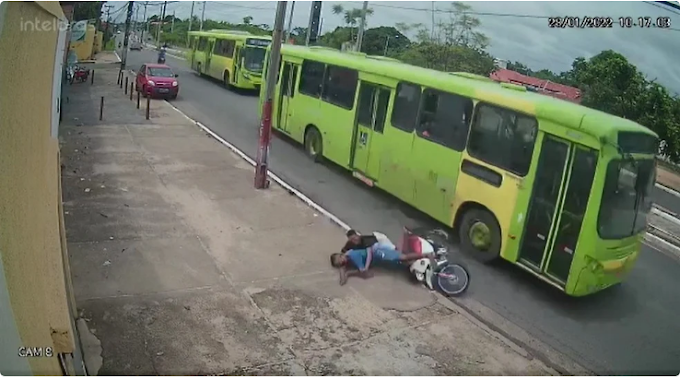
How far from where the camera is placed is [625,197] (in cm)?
638

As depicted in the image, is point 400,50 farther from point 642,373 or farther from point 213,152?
point 642,373

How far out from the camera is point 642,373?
224 inches

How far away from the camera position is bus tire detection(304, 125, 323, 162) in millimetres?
11414

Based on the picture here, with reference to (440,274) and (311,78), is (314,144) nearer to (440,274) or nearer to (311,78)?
(311,78)

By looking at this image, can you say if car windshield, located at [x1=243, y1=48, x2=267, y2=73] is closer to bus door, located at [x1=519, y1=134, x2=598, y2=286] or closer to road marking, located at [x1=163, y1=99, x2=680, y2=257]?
road marking, located at [x1=163, y1=99, x2=680, y2=257]

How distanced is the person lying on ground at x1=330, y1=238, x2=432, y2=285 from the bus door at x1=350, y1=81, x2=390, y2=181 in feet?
8.63

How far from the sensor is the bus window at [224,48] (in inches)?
838

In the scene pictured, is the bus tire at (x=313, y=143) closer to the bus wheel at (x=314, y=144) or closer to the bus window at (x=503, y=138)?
the bus wheel at (x=314, y=144)

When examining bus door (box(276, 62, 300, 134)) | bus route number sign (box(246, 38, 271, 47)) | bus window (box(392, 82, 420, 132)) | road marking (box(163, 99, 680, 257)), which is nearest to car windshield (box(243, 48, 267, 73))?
bus route number sign (box(246, 38, 271, 47))

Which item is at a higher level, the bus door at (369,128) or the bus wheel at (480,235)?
the bus door at (369,128)

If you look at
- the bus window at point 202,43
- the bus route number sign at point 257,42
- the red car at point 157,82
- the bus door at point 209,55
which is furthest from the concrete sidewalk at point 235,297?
the bus window at point 202,43

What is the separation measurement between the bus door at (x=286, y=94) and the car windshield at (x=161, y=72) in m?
7.38

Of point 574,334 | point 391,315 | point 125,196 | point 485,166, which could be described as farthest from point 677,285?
point 125,196

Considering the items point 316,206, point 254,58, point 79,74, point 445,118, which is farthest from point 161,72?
point 445,118
